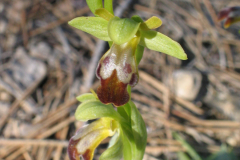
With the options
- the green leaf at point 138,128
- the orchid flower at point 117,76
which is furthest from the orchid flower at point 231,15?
the green leaf at point 138,128

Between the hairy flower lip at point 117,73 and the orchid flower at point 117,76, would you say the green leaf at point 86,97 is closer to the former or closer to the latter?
the orchid flower at point 117,76

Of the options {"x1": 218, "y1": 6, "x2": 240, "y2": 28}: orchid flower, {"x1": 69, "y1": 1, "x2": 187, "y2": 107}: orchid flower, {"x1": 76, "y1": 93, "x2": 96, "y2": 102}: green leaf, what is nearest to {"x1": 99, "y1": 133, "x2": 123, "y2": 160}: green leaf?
{"x1": 76, "y1": 93, "x2": 96, "y2": 102}: green leaf

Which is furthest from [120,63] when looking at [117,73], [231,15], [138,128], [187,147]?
[187,147]

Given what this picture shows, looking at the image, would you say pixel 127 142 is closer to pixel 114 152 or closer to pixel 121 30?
pixel 114 152

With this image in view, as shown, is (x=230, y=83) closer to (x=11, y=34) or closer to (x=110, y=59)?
(x=110, y=59)

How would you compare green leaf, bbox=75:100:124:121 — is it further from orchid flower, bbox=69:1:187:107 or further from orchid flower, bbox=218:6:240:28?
orchid flower, bbox=218:6:240:28

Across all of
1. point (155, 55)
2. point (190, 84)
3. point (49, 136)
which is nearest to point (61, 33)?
point (155, 55)
